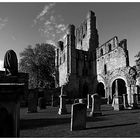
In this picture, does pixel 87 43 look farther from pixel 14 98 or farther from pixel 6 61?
pixel 14 98

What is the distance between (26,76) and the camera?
2795 centimetres

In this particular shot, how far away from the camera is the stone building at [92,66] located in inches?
1136

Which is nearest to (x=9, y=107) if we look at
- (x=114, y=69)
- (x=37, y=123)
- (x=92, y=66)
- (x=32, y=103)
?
(x=37, y=123)

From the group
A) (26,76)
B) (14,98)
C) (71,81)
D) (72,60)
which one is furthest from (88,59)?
(14,98)

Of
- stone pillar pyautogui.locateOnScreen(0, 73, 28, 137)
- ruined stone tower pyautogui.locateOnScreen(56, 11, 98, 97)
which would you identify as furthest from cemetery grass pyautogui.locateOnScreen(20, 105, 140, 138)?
ruined stone tower pyautogui.locateOnScreen(56, 11, 98, 97)

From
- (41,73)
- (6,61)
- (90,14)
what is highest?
(90,14)

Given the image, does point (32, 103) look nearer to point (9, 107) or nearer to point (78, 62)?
point (9, 107)

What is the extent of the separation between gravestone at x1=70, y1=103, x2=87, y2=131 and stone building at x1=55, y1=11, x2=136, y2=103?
778 inches

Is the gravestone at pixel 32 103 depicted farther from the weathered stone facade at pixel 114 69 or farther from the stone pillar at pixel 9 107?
the weathered stone facade at pixel 114 69

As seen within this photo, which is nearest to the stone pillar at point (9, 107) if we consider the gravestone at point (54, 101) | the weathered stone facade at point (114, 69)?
the gravestone at point (54, 101)

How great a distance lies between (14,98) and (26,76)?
84.1ft

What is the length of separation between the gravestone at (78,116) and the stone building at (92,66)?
19.8 meters

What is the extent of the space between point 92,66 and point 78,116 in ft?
101

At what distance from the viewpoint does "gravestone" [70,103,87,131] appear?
22.3 feet
